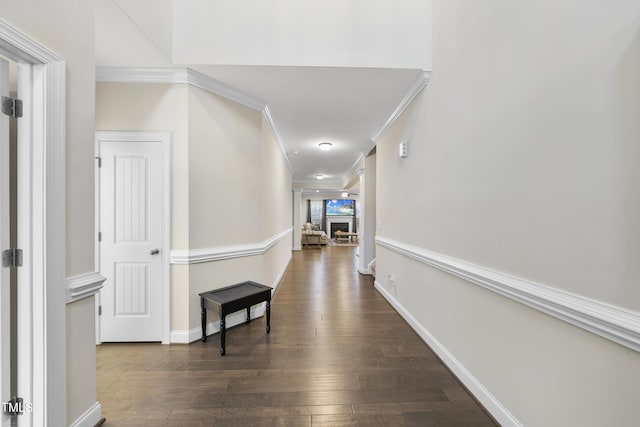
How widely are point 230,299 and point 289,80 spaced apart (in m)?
2.20

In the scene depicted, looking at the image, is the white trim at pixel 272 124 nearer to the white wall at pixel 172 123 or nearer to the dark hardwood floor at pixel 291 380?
the white wall at pixel 172 123

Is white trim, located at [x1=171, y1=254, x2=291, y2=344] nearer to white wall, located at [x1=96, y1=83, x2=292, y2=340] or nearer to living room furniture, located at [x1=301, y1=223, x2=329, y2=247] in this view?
white wall, located at [x1=96, y1=83, x2=292, y2=340]

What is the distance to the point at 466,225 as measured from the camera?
6.09ft

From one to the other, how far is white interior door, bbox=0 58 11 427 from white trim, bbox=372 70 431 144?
2.78 metres

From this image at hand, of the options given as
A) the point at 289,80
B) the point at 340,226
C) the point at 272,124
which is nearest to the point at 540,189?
the point at 289,80

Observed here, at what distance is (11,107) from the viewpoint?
118cm

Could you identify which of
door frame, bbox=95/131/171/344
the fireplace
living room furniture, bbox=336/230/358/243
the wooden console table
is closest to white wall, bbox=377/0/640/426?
the wooden console table

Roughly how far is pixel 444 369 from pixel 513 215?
139cm

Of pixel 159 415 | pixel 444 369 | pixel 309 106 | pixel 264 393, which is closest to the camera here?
pixel 159 415

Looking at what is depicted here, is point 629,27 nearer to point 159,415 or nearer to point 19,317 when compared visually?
point 19,317

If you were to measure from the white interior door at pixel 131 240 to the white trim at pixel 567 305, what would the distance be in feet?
8.80

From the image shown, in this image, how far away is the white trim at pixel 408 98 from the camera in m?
2.39

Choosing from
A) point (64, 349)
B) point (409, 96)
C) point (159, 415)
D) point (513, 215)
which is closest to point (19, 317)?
point (64, 349)

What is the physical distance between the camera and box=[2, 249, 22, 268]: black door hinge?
1.16 metres
